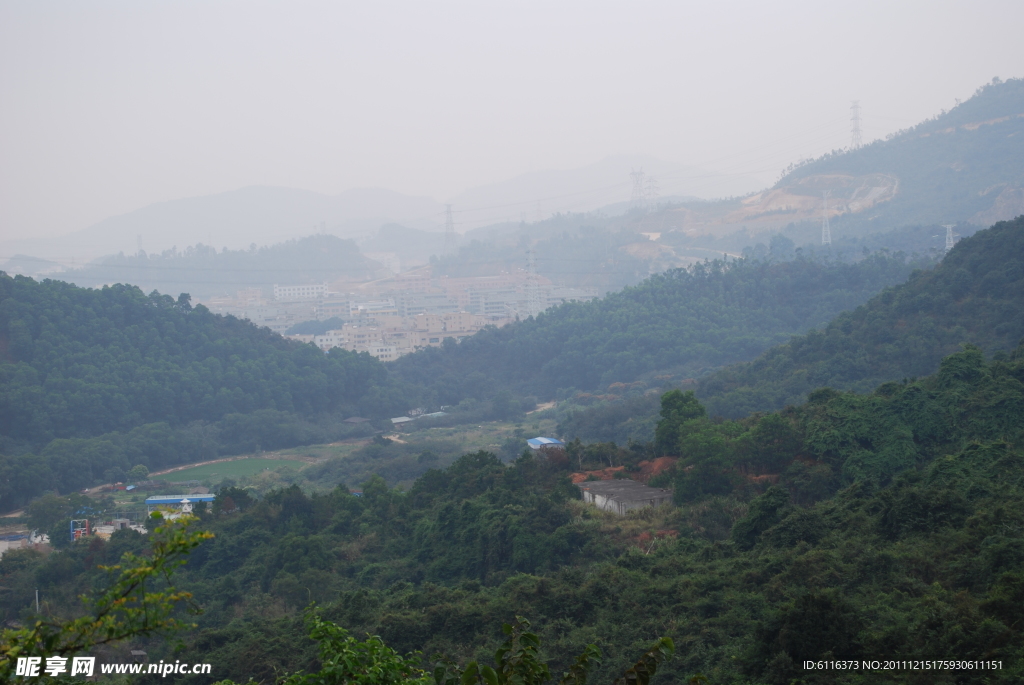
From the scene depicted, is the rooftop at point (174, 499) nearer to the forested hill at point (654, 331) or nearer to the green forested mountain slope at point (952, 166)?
the forested hill at point (654, 331)

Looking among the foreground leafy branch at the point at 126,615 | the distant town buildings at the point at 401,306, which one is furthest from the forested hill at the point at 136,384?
the foreground leafy branch at the point at 126,615

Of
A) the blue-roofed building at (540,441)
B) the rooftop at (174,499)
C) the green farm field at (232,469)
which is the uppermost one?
the rooftop at (174,499)

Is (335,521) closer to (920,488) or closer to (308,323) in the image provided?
(920,488)

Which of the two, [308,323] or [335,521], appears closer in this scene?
[335,521]

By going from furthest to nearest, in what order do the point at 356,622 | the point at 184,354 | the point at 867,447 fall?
1. the point at 184,354
2. the point at 867,447
3. the point at 356,622

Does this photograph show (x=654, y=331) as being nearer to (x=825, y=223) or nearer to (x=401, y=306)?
(x=825, y=223)

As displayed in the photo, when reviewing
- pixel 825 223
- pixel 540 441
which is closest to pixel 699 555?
pixel 540 441

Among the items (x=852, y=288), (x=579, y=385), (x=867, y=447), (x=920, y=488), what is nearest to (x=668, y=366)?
(x=579, y=385)

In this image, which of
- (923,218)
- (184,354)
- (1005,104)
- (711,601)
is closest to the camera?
(711,601)
